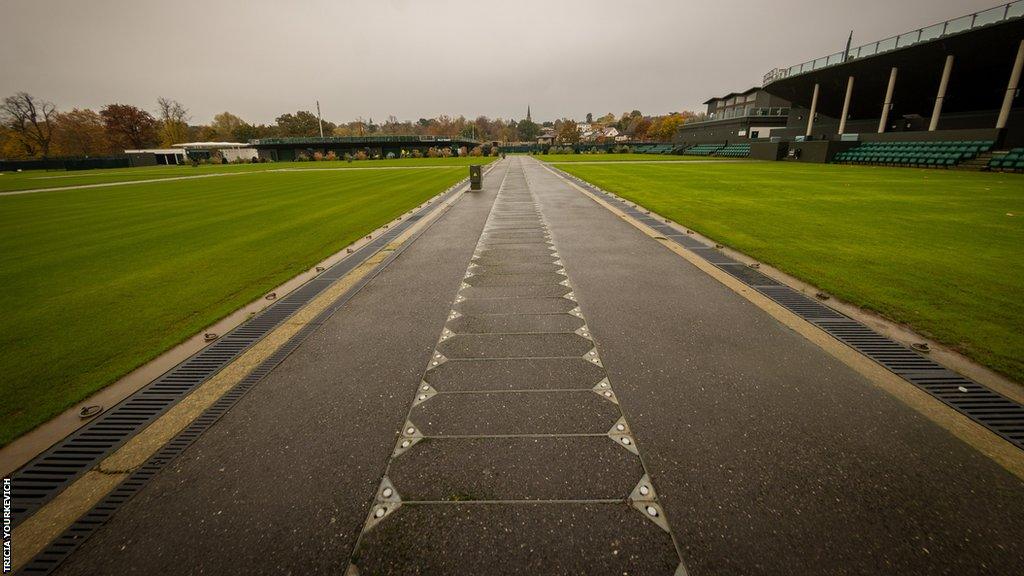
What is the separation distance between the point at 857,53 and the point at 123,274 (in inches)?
1949

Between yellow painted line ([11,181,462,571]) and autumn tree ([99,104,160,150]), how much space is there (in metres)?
120

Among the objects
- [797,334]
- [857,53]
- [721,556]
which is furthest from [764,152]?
[721,556]

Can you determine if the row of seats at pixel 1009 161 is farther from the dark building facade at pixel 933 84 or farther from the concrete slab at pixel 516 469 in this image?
the concrete slab at pixel 516 469

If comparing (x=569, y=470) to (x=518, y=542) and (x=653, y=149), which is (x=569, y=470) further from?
(x=653, y=149)

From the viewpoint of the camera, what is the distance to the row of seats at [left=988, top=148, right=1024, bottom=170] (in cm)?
2152

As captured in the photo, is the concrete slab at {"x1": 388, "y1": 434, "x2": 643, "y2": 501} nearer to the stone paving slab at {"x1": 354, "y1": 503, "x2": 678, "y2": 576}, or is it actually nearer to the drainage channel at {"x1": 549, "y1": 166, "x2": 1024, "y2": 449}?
the stone paving slab at {"x1": 354, "y1": 503, "x2": 678, "y2": 576}

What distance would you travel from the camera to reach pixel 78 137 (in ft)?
282

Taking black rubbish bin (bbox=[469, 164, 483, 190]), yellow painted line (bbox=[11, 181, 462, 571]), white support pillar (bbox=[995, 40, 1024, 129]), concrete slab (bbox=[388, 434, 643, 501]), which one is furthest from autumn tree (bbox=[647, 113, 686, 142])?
concrete slab (bbox=[388, 434, 643, 501])

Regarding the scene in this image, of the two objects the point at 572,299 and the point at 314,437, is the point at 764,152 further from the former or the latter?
the point at 314,437

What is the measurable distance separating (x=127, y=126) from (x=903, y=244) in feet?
410

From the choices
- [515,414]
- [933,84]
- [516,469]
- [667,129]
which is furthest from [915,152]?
[667,129]

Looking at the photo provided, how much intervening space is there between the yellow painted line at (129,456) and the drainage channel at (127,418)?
0.26ft

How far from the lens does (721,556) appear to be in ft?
6.69

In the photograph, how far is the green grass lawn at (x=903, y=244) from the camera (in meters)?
4.59
